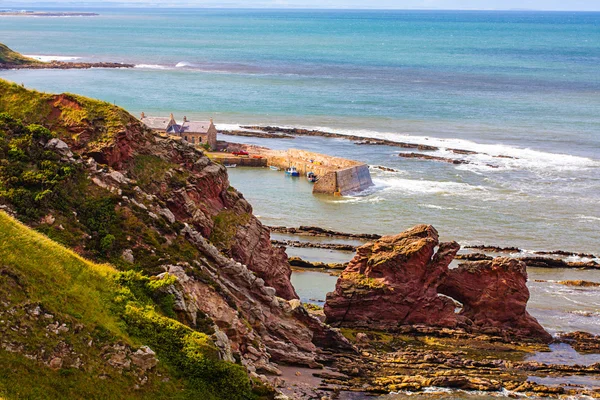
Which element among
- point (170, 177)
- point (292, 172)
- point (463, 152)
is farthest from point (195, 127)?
point (170, 177)

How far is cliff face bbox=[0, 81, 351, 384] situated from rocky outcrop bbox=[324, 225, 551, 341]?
16.0 ft

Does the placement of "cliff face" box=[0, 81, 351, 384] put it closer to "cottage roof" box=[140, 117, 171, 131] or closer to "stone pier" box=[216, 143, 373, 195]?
"stone pier" box=[216, 143, 373, 195]

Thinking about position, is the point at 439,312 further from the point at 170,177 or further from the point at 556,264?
the point at 556,264

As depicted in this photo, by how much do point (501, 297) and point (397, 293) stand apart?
5849mm

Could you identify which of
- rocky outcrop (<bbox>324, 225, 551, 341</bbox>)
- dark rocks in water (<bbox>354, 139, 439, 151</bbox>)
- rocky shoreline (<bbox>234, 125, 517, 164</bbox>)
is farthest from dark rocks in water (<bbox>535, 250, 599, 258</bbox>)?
dark rocks in water (<bbox>354, 139, 439, 151</bbox>)

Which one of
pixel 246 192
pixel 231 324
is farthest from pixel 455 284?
pixel 246 192

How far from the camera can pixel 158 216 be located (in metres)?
38.5

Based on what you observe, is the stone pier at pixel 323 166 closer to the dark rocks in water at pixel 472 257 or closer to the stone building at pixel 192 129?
the stone building at pixel 192 129

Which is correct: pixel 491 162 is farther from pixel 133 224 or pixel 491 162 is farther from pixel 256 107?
pixel 133 224

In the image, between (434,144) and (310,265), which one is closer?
(310,265)

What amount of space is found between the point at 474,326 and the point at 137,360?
986 inches

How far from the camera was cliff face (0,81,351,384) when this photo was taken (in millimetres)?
→ 35469

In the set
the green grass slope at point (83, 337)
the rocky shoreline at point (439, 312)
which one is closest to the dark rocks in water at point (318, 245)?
the rocky shoreline at point (439, 312)

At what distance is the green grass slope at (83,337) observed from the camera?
27.9 m
